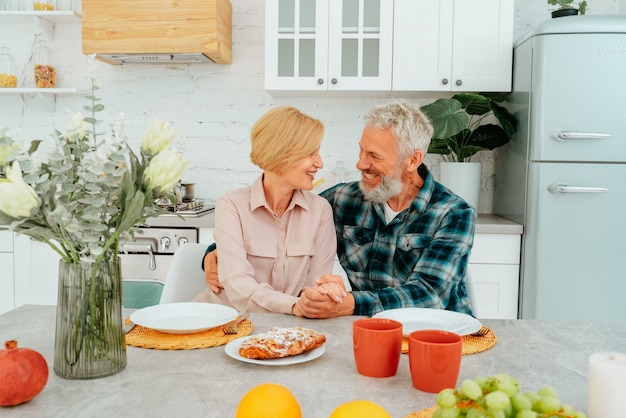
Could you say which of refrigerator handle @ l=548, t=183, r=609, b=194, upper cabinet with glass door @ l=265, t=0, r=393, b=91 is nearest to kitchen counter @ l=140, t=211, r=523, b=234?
refrigerator handle @ l=548, t=183, r=609, b=194

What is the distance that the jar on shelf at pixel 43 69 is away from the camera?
11.4 ft

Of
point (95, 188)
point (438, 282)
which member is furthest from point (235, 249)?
point (95, 188)

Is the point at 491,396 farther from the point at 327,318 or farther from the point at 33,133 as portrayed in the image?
the point at 33,133

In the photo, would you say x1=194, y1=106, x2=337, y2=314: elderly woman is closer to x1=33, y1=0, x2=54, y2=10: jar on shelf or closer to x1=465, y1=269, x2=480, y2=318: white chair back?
x1=465, y1=269, x2=480, y2=318: white chair back

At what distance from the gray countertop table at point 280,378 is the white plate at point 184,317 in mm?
85

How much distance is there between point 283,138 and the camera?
1922 mm

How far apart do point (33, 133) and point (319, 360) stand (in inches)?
124

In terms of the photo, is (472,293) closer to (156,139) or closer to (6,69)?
(156,139)

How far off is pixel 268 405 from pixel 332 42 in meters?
2.66

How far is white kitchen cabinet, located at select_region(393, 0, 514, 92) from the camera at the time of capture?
3.12 m

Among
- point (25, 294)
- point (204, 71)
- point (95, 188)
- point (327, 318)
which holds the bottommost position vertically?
point (25, 294)

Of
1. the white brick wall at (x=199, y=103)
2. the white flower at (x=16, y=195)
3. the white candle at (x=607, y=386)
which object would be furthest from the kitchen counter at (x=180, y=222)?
the white candle at (x=607, y=386)

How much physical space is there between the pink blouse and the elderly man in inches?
5.2

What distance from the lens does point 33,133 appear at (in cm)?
368
